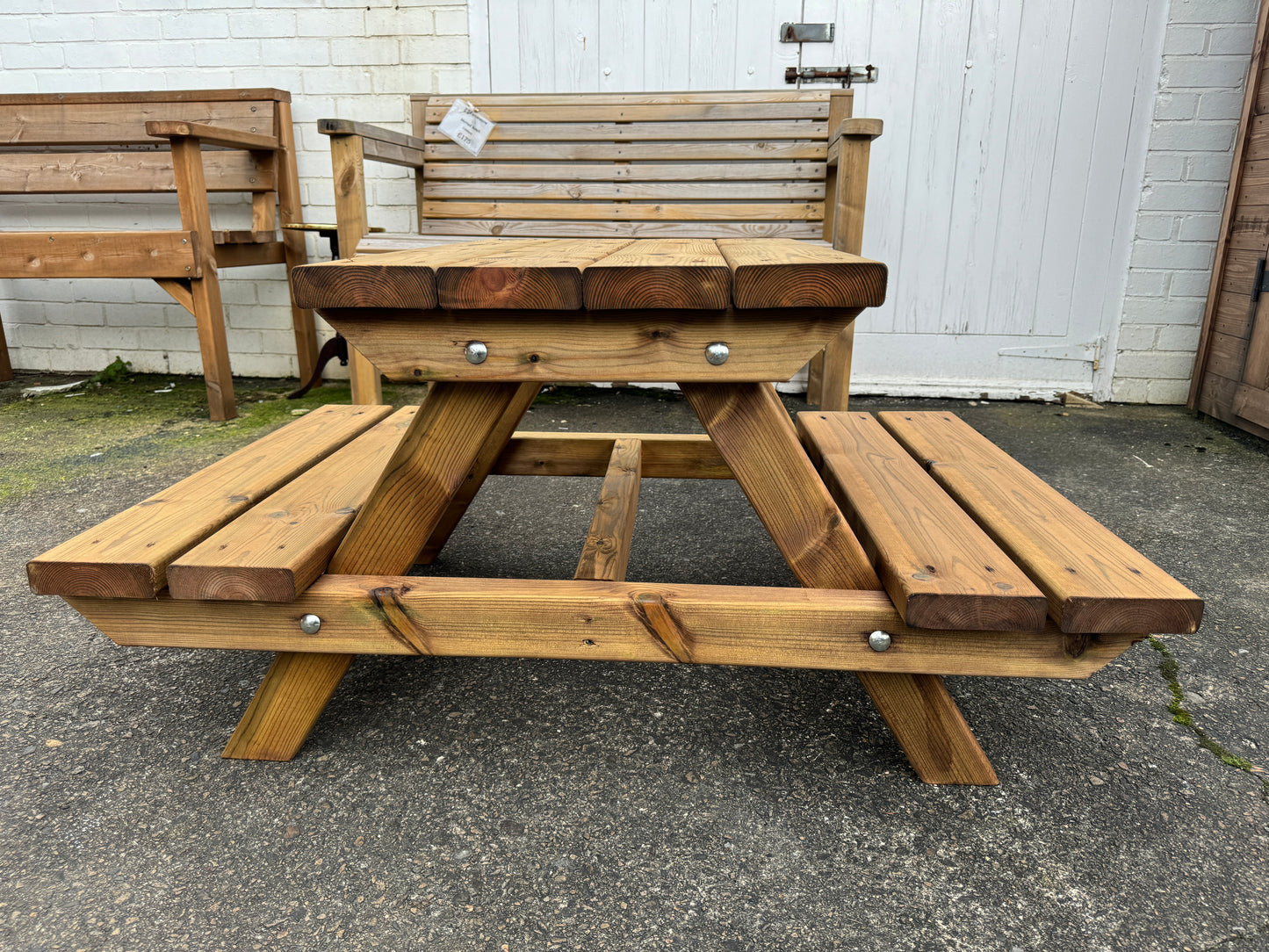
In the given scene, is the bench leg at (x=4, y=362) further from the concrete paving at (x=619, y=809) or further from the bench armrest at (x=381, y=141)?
the concrete paving at (x=619, y=809)

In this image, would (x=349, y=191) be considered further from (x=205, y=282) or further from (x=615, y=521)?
(x=615, y=521)

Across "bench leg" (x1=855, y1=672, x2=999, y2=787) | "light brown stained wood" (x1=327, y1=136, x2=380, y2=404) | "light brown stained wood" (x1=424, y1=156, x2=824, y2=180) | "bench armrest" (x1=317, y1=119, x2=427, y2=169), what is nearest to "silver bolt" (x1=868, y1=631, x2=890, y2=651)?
"bench leg" (x1=855, y1=672, x2=999, y2=787)

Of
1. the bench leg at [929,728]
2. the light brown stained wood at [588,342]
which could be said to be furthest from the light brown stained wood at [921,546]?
the light brown stained wood at [588,342]

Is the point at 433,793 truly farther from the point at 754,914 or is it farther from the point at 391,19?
the point at 391,19

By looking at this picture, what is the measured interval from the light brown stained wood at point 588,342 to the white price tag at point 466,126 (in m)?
2.39

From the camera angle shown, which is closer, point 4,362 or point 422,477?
point 422,477

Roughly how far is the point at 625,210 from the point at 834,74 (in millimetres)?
1110

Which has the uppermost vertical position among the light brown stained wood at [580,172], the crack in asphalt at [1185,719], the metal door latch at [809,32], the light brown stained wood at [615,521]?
the metal door latch at [809,32]

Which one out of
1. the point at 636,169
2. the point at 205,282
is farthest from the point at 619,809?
the point at 205,282

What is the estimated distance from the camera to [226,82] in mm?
3844

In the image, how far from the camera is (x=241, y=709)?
4.91ft

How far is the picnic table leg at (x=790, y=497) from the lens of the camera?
1.19 meters

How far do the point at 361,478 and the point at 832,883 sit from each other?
996mm

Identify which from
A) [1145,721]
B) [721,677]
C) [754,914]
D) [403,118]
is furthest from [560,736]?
[403,118]
